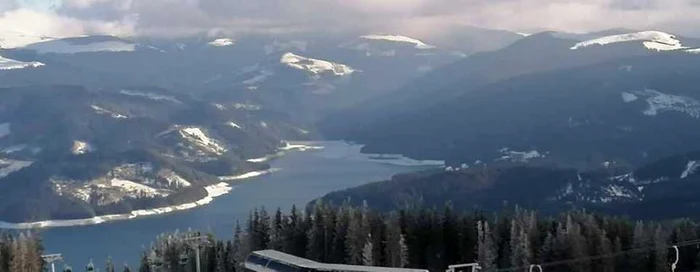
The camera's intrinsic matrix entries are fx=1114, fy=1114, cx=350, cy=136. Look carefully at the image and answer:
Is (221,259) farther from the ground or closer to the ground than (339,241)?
closer to the ground

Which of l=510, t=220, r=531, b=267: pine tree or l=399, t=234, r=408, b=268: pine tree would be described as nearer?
l=510, t=220, r=531, b=267: pine tree

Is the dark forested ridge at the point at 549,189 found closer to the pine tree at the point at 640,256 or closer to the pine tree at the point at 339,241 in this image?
the pine tree at the point at 339,241

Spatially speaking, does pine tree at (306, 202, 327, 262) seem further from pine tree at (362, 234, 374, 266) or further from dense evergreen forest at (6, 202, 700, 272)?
pine tree at (362, 234, 374, 266)

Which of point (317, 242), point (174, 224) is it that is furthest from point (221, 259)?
point (174, 224)

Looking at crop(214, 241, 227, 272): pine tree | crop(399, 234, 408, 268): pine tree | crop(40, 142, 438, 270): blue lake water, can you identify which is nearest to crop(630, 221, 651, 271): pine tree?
crop(399, 234, 408, 268): pine tree

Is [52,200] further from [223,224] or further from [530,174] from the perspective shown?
[530,174]

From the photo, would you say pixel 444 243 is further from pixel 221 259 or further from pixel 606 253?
pixel 221 259

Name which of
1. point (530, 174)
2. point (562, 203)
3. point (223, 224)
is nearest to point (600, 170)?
point (530, 174)
